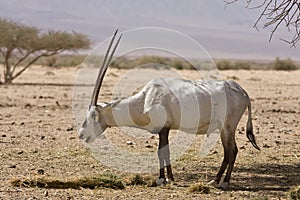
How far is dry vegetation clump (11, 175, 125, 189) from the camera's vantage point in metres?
9.89

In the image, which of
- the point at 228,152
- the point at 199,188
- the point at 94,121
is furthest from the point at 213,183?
the point at 94,121

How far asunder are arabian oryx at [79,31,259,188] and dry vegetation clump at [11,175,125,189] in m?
0.81

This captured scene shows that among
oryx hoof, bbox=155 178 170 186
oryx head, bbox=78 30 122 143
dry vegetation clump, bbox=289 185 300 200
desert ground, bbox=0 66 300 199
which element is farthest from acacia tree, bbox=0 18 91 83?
dry vegetation clump, bbox=289 185 300 200

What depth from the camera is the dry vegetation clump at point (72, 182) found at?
9.89 meters

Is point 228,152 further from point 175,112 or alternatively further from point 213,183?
point 175,112

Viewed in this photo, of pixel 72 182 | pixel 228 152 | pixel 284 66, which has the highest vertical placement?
pixel 228 152

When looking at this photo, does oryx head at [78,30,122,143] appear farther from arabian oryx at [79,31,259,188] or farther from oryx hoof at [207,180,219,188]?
oryx hoof at [207,180,219,188]

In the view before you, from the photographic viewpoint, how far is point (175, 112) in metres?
10.8

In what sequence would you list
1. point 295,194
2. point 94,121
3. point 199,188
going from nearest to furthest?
point 295,194 < point 199,188 < point 94,121

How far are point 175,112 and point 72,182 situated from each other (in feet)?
6.09

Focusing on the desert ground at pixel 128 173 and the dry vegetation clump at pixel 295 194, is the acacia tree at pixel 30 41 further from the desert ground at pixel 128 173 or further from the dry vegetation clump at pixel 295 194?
the dry vegetation clump at pixel 295 194

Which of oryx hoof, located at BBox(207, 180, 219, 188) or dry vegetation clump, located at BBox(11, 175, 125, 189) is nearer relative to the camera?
dry vegetation clump, located at BBox(11, 175, 125, 189)

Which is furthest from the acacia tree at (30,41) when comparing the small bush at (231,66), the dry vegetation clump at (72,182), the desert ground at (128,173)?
the dry vegetation clump at (72,182)

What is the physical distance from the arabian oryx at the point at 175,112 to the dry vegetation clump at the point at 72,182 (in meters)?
0.81
